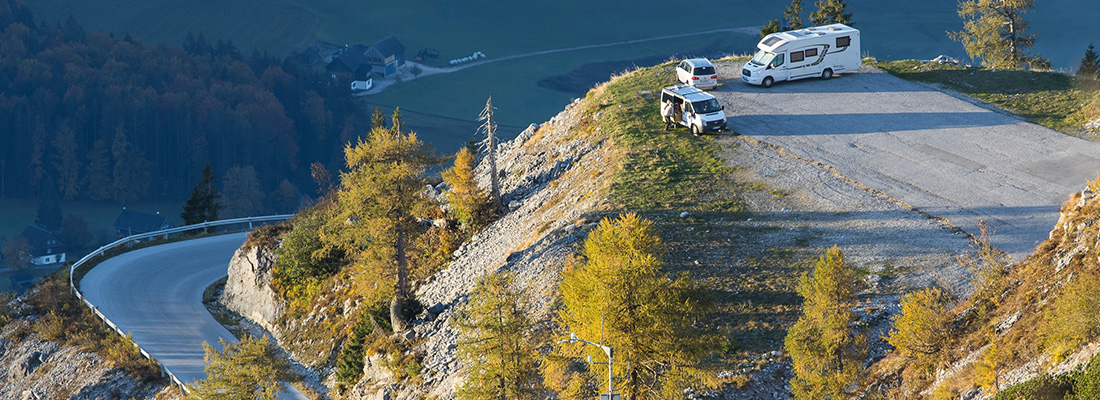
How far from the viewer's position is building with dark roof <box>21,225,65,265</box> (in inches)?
4690

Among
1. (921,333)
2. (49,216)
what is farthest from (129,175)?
(921,333)

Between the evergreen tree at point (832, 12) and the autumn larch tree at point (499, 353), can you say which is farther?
the evergreen tree at point (832, 12)

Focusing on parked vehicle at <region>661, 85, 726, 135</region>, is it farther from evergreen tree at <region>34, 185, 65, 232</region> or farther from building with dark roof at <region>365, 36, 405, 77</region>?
building with dark roof at <region>365, 36, 405, 77</region>

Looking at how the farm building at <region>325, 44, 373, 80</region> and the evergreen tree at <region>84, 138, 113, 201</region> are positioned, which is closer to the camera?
the evergreen tree at <region>84, 138, 113, 201</region>

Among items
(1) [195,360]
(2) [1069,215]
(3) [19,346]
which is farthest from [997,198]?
(3) [19,346]

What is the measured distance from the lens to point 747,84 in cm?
4759

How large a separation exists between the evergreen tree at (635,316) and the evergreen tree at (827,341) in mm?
2272

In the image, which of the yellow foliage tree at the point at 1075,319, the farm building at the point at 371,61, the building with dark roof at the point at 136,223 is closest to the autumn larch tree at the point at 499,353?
the yellow foliage tree at the point at 1075,319

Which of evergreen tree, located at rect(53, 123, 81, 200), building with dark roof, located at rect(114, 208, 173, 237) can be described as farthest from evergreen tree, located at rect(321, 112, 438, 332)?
evergreen tree, located at rect(53, 123, 81, 200)

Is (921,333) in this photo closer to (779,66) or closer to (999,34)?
(779,66)

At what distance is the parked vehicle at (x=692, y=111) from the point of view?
132 ft

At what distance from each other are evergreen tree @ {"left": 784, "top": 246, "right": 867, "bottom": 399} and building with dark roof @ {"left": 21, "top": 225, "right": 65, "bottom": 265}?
122m

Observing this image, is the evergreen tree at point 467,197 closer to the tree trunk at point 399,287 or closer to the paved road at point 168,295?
the tree trunk at point 399,287

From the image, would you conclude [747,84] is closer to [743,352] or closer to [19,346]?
[743,352]
